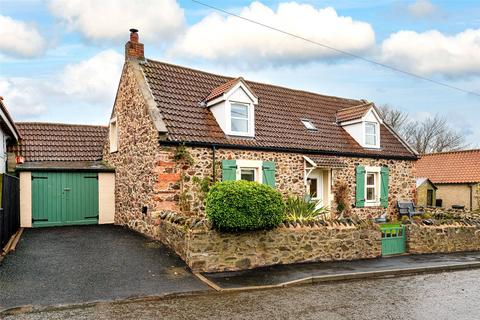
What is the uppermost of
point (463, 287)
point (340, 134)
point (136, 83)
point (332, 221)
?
point (136, 83)

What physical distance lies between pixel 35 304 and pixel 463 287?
30.9 ft

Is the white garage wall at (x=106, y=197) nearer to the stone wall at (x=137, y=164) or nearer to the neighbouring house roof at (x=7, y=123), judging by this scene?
the stone wall at (x=137, y=164)

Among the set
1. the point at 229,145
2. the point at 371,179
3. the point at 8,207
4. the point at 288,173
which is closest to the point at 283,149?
the point at 288,173

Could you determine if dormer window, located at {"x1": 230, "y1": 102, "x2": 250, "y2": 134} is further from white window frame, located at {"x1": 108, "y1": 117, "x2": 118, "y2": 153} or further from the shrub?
white window frame, located at {"x1": 108, "y1": 117, "x2": 118, "y2": 153}

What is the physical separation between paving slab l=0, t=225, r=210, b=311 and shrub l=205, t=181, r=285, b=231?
160 centimetres

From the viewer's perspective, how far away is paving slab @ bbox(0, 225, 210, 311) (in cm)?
818

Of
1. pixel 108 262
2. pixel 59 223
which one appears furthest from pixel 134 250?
pixel 59 223

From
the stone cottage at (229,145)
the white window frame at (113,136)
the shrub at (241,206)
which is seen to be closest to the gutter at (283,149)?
the stone cottage at (229,145)

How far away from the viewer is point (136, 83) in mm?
15227

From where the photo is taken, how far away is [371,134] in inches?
766

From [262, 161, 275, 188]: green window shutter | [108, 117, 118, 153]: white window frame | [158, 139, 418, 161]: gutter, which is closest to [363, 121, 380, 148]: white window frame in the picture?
[158, 139, 418, 161]: gutter

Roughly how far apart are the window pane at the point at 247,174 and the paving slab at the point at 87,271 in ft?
14.1

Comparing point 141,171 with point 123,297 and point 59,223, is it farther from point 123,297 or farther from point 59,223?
point 123,297

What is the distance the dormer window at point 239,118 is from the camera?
15.6m
